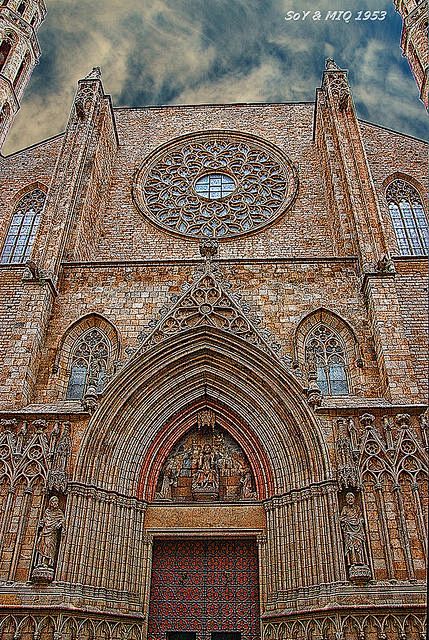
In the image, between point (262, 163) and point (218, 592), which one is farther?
point (262, 163)

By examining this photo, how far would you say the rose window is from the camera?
17.1 m

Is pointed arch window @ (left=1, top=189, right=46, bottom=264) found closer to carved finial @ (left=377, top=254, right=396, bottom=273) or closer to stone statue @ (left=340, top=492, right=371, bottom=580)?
carved finial @ (left=377, top=254, right=396, bottom=273)

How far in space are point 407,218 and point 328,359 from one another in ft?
24.6

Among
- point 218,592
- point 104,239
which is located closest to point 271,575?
point 218,592

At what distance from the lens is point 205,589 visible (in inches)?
384

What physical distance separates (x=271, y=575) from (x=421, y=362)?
552cm

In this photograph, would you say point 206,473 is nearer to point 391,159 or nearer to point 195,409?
point 195,409

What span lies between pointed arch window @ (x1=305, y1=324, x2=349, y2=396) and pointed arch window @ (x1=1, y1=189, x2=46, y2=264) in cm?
929

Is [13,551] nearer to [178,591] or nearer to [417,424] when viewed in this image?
[178,591]

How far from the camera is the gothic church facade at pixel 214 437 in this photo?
881 cm

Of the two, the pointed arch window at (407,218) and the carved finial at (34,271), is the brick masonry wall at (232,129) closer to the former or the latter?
the pointed arch window at (407,218)

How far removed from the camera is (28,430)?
1005 cm

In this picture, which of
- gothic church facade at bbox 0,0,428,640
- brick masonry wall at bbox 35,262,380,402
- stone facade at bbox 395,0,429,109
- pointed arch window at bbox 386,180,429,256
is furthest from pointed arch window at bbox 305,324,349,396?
stone facade at bbox 395,0,429,109

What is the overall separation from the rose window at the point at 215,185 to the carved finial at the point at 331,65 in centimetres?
308
